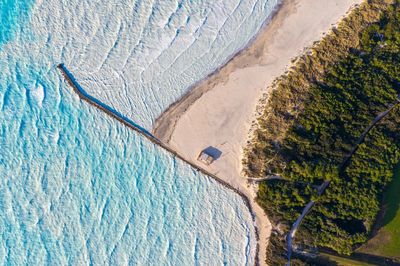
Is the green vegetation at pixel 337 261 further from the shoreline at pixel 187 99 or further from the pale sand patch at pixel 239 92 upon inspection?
the shoreline at pixel 187 99

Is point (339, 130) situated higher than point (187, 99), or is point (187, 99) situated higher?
point (187, 99)

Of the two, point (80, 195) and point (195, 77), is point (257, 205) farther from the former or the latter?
point (80, 195)

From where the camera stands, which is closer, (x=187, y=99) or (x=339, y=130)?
(x=339, y=130)

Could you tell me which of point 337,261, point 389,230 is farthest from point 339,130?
point 337,261

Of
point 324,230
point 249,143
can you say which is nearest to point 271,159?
point 249,143

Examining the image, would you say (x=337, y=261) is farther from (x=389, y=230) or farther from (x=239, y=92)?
(x=239, y=92)

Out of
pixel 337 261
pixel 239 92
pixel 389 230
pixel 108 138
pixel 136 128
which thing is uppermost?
pixel 108 138

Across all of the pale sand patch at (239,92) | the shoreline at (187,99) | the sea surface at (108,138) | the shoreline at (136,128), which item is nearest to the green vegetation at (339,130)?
the pale sand patch at (239,92)
